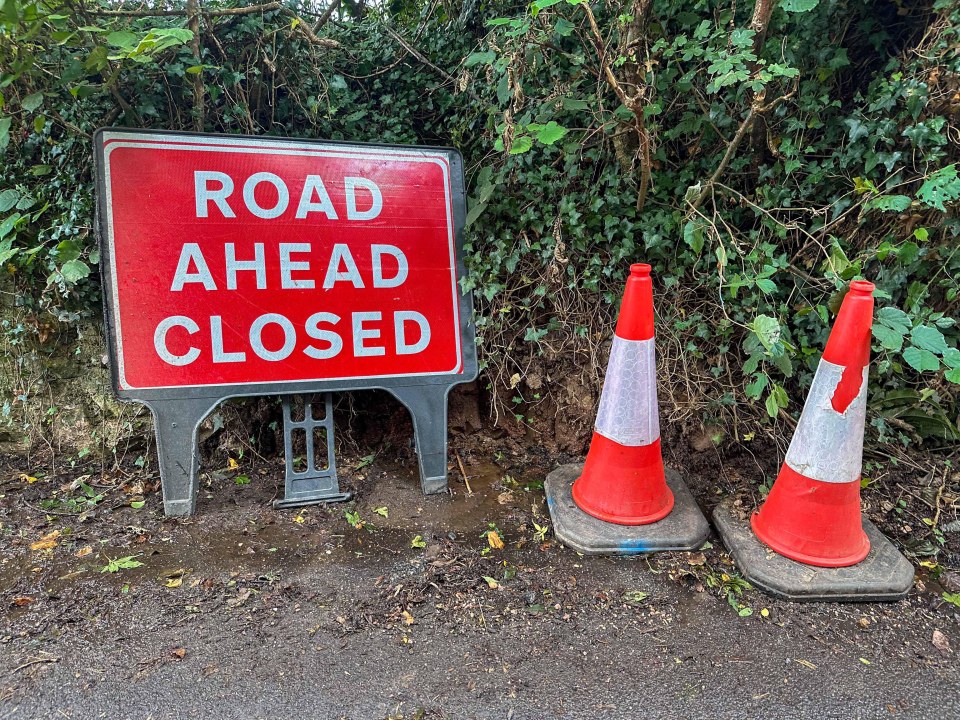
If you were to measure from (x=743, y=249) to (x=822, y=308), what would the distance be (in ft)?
1.38

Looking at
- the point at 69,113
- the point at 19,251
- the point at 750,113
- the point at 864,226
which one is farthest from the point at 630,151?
the point at 19,251

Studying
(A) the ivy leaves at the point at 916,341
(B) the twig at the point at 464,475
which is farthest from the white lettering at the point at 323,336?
(A) the ivy leaves at the point at 916,341

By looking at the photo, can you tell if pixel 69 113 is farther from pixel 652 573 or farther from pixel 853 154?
pixel 853 154

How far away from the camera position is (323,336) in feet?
8.20

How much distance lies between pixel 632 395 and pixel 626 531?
0.57m

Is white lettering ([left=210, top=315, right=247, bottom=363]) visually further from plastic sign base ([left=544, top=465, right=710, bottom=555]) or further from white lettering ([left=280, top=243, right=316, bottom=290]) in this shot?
plastic sign base ([left=544, top=465, right=710, bottom=555])

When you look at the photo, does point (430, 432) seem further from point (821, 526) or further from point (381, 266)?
Answer: point (821, 526)

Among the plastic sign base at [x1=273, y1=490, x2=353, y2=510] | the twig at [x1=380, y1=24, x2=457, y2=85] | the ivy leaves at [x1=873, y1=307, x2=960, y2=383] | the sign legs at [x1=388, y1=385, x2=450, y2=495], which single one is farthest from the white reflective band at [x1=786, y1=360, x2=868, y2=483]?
the twig at [x1=380, y1=24, x2=457, y2=85]

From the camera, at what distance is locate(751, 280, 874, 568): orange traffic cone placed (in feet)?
6.94

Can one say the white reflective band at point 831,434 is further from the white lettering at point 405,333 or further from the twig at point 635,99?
the white lettering at point 405,333

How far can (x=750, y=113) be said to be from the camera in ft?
7.55

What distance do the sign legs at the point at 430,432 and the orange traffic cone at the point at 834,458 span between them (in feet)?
4.71

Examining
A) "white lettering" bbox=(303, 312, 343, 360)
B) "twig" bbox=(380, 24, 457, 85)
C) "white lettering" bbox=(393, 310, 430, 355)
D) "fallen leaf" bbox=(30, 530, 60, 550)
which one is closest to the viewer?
"fallen leaf" bbox=(30, 530, 60, 550)

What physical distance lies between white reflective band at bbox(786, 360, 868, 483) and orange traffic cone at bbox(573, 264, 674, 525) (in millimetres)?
583
